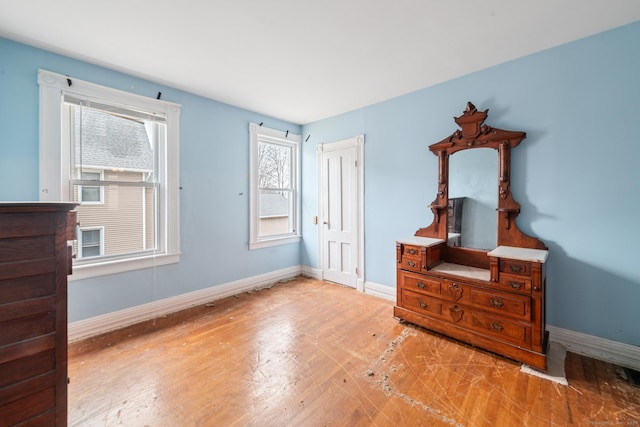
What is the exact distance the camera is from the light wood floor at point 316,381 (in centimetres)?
156

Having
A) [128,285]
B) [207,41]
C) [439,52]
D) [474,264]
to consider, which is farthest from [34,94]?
[474,264]

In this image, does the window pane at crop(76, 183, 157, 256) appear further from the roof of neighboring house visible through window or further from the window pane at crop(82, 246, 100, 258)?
the roof of neighboring house visible through window

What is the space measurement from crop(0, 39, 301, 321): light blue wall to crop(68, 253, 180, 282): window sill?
0.06m

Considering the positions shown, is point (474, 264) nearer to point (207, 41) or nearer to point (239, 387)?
point (239, 387)

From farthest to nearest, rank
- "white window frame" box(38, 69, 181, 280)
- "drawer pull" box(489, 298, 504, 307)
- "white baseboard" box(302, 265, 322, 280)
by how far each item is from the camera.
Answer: "white baseboard" box(302, 265, 322, 280)
"white window frame" box(38, 69, 181, 280)
"drawer pull" box(489, 298, 504, 307)

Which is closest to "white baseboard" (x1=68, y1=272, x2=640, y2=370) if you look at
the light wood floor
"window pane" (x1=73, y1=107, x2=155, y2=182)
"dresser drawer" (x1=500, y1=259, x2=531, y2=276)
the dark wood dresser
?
the light wood floor

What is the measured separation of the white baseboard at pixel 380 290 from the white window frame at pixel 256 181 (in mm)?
1447

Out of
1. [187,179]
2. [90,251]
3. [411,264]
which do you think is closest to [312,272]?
[411,264]

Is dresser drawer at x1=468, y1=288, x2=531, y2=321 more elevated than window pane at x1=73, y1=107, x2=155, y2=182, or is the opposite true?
window pane at x1=73, y1=107, x2=155, y2=182

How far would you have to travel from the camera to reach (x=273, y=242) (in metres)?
4.06

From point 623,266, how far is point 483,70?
2055 millimetres

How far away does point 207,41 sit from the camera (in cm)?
216

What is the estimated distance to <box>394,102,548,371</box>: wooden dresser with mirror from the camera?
2047 millimetres

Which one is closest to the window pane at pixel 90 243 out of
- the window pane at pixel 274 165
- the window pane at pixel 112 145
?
the window pane at pixel 112 145
